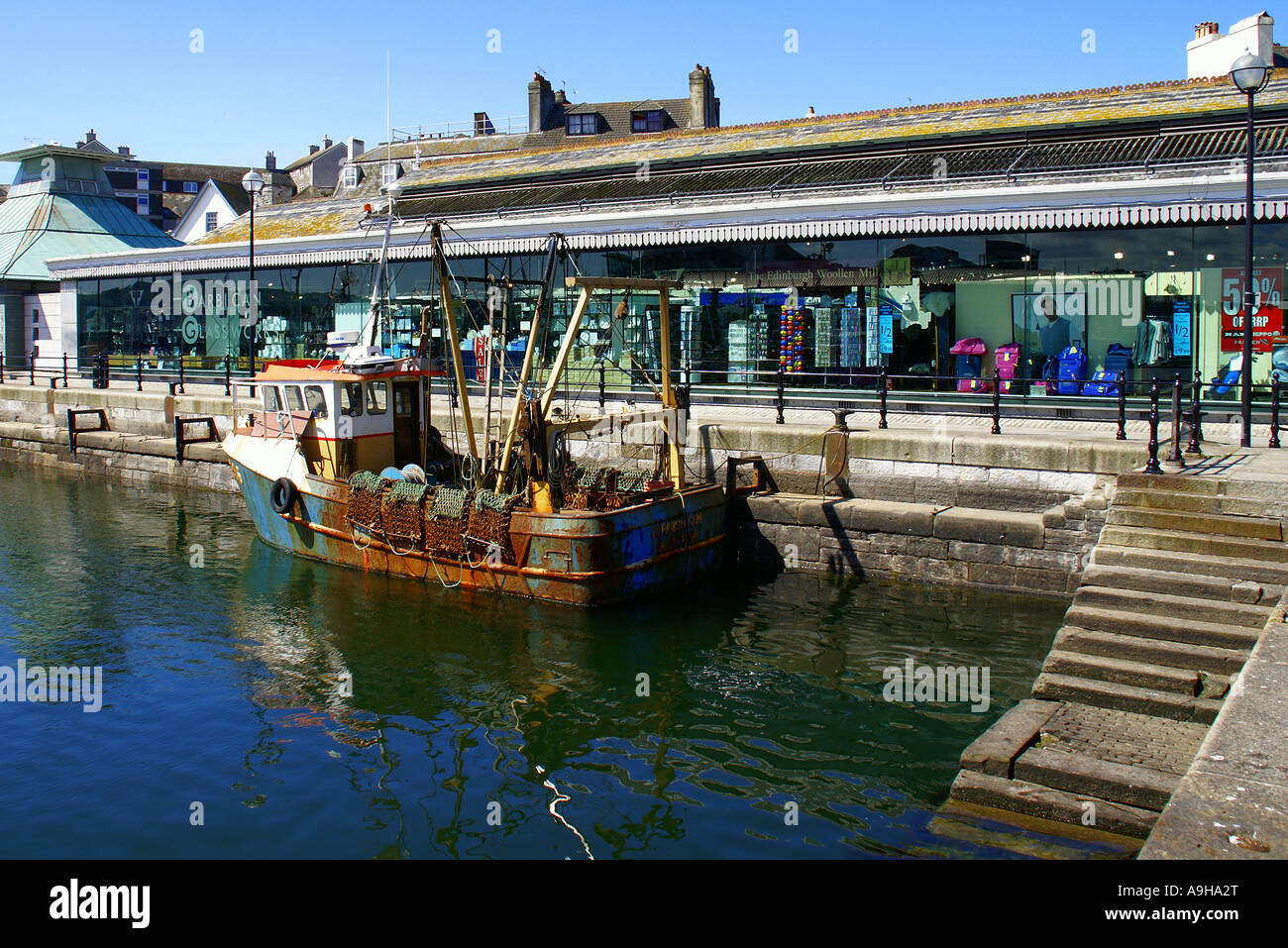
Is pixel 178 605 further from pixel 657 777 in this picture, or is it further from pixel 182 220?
pixel 182 220

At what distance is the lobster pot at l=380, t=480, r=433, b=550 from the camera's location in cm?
1460

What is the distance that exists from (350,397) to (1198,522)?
446 inches

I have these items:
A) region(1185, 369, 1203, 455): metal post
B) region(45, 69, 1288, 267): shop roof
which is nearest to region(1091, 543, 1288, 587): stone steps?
region(1185, 369, 1203, 455): metal post

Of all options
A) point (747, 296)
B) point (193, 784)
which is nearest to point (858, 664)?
point (193, 784)

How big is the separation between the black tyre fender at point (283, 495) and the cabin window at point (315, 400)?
1078 millimetres

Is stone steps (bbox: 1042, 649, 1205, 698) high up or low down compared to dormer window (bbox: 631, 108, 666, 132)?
down

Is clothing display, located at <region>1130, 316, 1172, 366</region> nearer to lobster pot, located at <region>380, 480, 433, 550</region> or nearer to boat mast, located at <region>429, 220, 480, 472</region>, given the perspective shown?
boat mast, located at <region>429, 220, 480, 472</region>

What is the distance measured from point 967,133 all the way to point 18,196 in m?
36.2

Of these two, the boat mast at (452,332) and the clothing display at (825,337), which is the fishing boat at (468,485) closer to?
the boat mast at (452,332)

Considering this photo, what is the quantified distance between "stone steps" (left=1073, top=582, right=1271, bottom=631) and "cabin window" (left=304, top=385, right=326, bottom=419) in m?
10.9

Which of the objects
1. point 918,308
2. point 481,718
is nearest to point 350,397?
point 481,718

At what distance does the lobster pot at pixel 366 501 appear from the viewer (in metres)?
15.1

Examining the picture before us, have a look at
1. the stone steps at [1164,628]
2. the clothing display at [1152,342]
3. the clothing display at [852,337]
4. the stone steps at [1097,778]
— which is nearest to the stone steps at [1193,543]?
the stone steps at [1164,628]

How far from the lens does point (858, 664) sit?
11.3m
